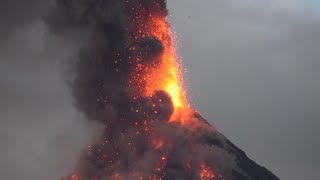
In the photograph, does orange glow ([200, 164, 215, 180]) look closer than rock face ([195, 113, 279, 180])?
Yes

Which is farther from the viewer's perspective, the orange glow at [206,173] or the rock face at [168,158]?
the orange glow at [206,173]

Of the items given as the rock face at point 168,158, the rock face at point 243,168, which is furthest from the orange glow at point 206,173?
the rock face at point 243,168

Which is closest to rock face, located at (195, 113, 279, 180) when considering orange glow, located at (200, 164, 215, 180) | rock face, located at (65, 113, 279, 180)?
rock face, located at (65, 113, 279, 180)

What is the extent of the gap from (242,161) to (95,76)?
51988 mm

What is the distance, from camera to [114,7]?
301 feet

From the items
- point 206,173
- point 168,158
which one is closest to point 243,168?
point 206,173

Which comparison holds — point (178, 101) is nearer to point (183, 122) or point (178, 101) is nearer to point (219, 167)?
point (183, 122)

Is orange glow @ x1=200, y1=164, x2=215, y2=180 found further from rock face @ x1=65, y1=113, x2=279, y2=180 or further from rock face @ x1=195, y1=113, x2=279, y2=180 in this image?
rock face @ x1=195, y1=113, x2=279, y2=180

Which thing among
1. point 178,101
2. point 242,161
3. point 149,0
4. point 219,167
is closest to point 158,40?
point 149,0

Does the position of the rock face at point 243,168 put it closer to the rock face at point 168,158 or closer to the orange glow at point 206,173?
the rock face at point 168,158

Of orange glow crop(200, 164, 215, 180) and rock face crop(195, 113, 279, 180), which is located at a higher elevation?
rock face crop(195, 113, 279, 180)

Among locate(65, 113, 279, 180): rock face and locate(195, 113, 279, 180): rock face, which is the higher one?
locate(195, 113, 279, 180): rock face

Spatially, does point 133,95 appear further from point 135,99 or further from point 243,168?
point 243,168

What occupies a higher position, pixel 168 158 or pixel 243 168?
pixel 243 168
